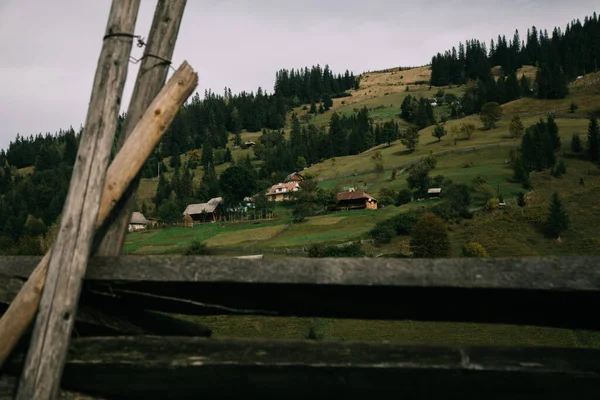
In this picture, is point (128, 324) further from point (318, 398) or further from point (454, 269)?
point (454, 269)

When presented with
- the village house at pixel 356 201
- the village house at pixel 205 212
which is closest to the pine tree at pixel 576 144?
the village house at pixel 356 201

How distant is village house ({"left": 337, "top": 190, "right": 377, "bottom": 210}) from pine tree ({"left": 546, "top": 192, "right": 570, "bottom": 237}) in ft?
91.0

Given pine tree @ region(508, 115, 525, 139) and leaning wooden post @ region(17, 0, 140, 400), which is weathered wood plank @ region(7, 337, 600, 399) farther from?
pine tree @ region(508, 115, 525, 139)

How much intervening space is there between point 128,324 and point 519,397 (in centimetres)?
182

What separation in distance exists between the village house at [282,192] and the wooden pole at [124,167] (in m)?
109

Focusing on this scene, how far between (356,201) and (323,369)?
3641 inches

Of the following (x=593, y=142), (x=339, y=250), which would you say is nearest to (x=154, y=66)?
(x=339, y=250)

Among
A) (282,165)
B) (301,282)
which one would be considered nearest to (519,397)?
(301,282)

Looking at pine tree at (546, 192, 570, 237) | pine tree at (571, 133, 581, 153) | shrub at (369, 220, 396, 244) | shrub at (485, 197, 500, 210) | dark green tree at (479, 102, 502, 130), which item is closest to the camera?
pine tree at (546, 192, 570, 237)

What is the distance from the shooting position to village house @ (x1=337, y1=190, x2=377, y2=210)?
93.9 meters

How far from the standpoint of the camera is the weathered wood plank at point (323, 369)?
7.80 feet

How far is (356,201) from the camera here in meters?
94.5

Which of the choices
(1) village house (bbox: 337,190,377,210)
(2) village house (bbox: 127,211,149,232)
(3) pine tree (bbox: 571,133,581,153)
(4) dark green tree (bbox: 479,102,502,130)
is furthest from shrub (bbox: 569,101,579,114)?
(2) village house (bbox: 127,211,149,232)

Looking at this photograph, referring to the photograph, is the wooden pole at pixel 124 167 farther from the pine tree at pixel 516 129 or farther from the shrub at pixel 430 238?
the pine tree at pixel 516 129
